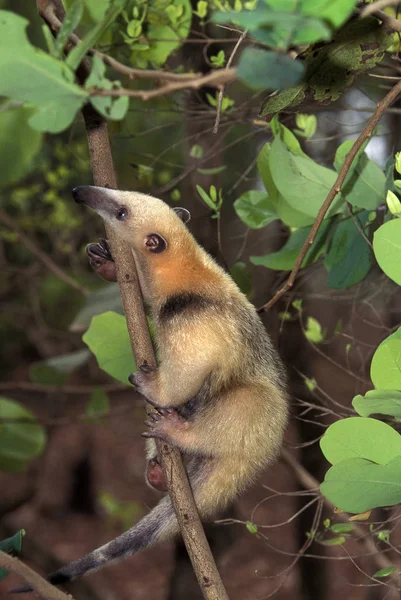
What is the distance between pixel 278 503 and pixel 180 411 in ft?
15.0

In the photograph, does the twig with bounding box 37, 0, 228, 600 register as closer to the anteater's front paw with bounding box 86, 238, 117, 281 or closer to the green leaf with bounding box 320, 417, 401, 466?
the anteater's front paw with bounding box 86, 238, 117, 281

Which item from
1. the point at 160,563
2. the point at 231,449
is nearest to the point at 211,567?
the point at 231,449

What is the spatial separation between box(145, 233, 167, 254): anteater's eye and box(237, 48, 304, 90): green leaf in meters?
1.21

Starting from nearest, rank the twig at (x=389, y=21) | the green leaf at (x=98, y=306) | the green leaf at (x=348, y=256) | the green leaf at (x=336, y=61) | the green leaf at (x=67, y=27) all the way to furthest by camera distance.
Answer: the green leaf at (x=67, y=27), the twig at (x=389, y=21), the green leaf at (x=336, y=61), the green leaf at (x=348, y=256), the green leaf at (x=98, y=306)

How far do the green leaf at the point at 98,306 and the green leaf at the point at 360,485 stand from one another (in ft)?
4.12

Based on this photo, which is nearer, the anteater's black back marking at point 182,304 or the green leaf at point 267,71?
the green leaf at point 267,71

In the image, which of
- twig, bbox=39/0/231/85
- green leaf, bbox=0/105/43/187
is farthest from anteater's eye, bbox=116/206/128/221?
twig, bbox=39/0/231/85

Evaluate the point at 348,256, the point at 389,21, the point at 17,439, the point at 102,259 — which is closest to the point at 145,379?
the point at 102,259

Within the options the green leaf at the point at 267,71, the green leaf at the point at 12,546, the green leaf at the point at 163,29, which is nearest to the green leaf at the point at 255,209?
the green leaf at the point at 163,29

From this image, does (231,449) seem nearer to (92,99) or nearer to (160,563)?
(92,99)

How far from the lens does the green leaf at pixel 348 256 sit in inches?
73.4

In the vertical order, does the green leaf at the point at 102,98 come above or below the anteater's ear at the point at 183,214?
above

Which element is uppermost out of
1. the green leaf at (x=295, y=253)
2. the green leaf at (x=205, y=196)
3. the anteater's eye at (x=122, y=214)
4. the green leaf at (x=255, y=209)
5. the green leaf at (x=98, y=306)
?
the green leaf at (x=205, y=196)

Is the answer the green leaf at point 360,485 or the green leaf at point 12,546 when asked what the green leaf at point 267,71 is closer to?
the green leaf at point 360,485
